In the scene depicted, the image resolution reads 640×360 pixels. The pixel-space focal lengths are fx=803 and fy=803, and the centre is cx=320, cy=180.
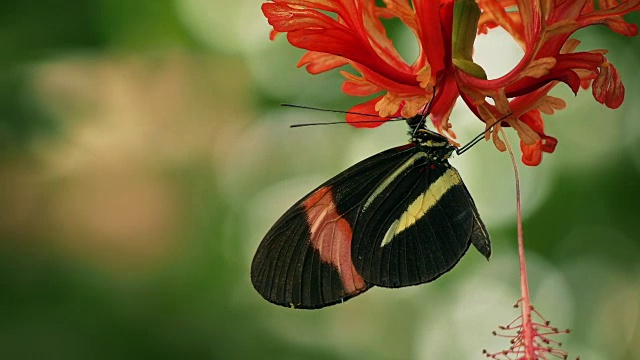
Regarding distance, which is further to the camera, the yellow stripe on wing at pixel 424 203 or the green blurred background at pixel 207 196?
the green blurred background at pixel 207 196

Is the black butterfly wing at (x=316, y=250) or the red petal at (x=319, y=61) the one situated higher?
the red petal at (x=319, y=61)

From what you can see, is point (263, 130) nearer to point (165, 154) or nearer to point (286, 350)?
point (165, 154)

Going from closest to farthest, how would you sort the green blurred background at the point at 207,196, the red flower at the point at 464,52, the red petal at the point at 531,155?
the red flower at the point at 464,52 < the red petal at the point at 531,155 < the green blurred background at the point at 207,196

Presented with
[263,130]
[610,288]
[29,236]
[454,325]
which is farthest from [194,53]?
[610,288]

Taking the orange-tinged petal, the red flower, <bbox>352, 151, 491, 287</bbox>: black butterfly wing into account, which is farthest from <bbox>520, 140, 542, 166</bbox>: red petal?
the orange-tinged petal

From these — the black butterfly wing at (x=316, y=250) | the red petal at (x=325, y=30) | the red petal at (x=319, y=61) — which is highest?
the red petal at (x=319, y=61)

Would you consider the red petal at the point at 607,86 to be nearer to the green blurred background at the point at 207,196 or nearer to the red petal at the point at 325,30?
the red petal at the point at 325,30

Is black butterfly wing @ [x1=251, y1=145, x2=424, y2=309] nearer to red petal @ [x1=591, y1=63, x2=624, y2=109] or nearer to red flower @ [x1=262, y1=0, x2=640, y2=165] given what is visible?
red flower @ [x1=262, y1=0, x2=640, y2=165]

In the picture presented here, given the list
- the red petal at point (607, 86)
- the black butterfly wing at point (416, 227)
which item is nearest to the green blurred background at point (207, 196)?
the black butterfly wing at point (416, 227)
